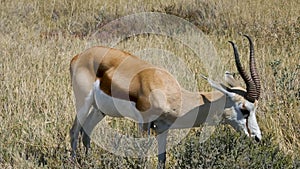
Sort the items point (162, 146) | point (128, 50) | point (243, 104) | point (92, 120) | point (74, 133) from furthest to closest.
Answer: point (128, 50)
point (92, 120)
point (74, 133)
point (162, 146)
point (243, 104)

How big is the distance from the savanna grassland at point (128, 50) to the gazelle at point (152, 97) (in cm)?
18

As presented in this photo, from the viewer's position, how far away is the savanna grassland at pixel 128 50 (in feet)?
14.0

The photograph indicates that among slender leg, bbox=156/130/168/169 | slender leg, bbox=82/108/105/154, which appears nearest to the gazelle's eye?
slender leg, bbox=156/130/168/169

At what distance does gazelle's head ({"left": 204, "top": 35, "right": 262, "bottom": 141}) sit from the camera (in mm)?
4512

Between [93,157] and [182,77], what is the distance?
9.04ft

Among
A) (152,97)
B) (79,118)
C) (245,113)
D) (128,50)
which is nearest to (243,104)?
(245,113)

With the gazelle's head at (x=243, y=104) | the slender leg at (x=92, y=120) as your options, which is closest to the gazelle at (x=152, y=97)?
the gazelle's head at (x=243, y=104)

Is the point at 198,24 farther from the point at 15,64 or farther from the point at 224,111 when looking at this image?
the point at 224,111

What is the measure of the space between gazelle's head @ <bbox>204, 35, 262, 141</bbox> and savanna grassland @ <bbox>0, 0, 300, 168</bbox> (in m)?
0.11

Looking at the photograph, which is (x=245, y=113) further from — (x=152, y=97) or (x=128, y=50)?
(x=128, y=50)

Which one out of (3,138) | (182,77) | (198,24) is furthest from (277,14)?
(3,138)

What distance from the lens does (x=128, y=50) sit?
8688mm

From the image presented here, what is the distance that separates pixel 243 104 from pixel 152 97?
0.77 meters

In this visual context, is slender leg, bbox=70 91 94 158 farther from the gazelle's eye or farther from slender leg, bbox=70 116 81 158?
the gazelle's eye
